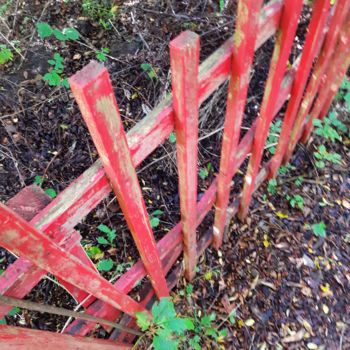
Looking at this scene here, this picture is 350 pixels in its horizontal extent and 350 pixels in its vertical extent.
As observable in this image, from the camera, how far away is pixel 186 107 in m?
1.06

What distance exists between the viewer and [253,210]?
8.05ft

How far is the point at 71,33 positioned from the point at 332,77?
1.97 metres

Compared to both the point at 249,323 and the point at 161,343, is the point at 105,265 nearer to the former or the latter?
the point at 161,343

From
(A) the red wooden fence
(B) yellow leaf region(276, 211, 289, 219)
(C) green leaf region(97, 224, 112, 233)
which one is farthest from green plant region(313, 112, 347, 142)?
(C) green leaf region(97, 224, 112, 233)

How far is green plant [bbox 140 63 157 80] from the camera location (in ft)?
9.08

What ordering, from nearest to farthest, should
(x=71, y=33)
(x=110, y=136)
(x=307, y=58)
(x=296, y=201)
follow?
(x=110, y=136) < (x=307, y=58) < (x=296, y=201) < (x=71, y=33)

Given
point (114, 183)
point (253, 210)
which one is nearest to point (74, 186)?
point (114, 183)

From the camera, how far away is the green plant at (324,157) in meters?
2.63

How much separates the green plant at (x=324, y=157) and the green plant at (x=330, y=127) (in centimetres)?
11

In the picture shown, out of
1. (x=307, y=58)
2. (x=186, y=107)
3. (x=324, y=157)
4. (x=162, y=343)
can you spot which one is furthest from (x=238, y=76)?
(x=324, y=157)

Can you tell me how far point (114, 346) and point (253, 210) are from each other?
3.99 ft

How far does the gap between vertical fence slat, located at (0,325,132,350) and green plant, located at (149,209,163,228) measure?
0.84m

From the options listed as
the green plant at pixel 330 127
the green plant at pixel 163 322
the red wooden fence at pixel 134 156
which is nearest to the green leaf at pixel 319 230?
the green plant at pixel 330 127

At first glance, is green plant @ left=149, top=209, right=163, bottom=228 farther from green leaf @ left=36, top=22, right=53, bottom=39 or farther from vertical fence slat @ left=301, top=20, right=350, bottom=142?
green leaf @ left=36, top=22, right=53, bottom=39
